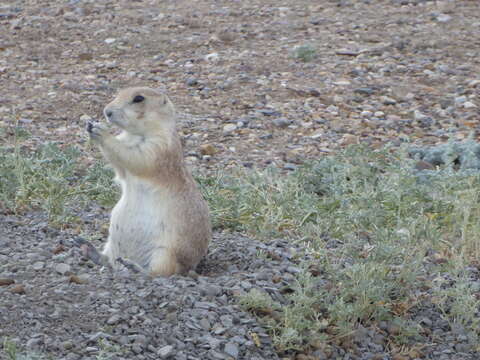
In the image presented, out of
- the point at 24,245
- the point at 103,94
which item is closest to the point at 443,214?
the point at 24,245

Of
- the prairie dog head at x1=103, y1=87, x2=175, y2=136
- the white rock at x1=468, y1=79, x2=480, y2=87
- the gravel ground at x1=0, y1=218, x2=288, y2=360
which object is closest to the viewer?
the gravel ground at x1=0, y1=218, x2=288, y2=360

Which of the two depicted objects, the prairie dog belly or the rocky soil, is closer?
the rocky soil

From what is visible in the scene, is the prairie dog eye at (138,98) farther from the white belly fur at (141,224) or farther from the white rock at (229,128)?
the white rock at (229,128)

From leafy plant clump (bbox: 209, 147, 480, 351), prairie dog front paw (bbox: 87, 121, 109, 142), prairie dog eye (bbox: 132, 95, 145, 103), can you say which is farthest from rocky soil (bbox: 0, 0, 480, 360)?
prairie dog eye (bbox: 132, 95, 145, 103)

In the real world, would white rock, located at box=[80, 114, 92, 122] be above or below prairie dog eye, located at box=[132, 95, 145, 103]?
below

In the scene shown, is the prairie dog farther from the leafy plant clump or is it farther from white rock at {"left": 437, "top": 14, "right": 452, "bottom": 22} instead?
white rock at {"left": 437, "top": 14, "right": 452, "bottom": 22}

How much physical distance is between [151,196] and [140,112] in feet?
1.75

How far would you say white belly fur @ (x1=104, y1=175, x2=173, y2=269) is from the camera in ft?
17.3

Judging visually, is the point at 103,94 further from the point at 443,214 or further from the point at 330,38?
the point at 443,214

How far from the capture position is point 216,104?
9039 mm

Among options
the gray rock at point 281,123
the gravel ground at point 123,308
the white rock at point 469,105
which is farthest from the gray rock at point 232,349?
the white rock at point 469,105

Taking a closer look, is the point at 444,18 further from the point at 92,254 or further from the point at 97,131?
the point at 92,254

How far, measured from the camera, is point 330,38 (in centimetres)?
1082

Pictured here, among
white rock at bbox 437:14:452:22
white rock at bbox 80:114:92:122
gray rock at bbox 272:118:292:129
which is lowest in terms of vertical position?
gray rock at bbox 272:118:292:129
